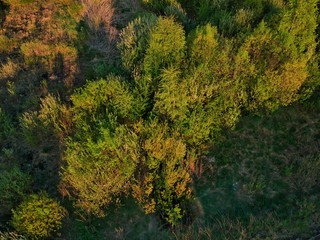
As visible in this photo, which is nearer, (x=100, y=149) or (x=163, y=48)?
(x=100, y=149)

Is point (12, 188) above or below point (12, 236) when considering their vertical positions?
above

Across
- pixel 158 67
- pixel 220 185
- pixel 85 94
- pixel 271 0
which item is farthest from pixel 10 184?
pixel 271 0

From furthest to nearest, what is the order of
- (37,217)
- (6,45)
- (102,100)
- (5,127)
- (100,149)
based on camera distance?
(6,45) → (5,127) → (102,100) → (100,149) → (37,217)

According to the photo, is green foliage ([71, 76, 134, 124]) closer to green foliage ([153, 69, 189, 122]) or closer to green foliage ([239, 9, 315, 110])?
green foliage ([153, 69, 189, 122])

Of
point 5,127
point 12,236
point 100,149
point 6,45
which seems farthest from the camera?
point 6,45

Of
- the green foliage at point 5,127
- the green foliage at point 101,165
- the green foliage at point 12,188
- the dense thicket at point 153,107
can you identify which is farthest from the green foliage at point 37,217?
the green foliage at point 5,127

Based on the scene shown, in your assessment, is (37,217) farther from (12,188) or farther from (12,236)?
(12,188)

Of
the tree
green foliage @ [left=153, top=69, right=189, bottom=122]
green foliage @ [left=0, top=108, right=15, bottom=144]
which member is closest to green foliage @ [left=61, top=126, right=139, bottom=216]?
the tree

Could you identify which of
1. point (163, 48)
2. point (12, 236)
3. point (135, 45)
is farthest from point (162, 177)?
point (135, 45)

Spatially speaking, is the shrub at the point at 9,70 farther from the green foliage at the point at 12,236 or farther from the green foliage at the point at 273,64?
the green foliage at the point at 273,64
